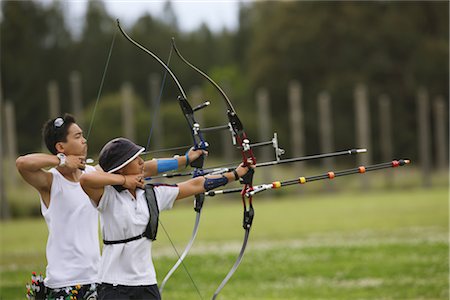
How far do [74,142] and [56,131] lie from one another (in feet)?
0.45

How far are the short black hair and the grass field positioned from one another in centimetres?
424

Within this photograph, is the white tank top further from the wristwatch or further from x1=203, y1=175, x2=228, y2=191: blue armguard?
x1=203, y1=175, x2=228, y2=191: blue armguard

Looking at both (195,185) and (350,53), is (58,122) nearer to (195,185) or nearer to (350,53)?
(195,185)

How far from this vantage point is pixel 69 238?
6051 mm

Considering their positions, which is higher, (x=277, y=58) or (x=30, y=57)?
(x=30, y=57)

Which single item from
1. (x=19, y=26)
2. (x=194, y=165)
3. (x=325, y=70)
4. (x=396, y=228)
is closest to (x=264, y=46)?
(x=325, y=70)

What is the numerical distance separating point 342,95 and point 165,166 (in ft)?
136

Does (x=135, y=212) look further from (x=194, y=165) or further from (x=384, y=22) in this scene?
(x=384, y=22)

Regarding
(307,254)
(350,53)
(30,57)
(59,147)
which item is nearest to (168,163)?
(59,147)

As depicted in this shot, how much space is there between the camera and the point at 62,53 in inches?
1797

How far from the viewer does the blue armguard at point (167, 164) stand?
240 inches

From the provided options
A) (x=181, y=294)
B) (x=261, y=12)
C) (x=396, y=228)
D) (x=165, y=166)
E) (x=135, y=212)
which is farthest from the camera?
(x=261, y=12)

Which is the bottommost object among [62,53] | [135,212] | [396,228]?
[396,228]

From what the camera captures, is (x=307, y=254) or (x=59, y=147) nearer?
(x=59, y=147)
